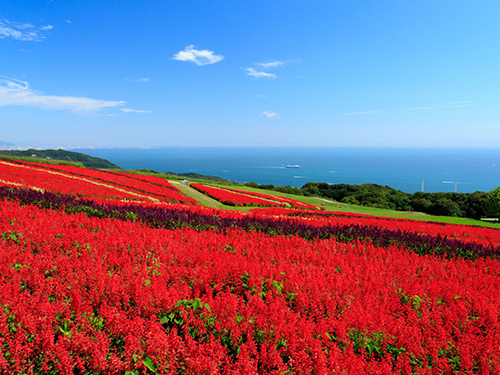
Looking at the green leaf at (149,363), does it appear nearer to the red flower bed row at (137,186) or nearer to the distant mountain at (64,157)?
the red flower bed row at (137,186)

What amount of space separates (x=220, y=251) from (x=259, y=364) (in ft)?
10.3

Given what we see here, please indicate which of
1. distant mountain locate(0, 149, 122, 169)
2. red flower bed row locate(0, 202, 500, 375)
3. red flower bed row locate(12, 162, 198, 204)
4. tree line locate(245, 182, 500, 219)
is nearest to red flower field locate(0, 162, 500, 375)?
red flower bed row locate(0, 202, 500, 375)

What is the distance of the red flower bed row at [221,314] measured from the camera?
2.66 m

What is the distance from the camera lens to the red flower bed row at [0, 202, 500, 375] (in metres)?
2.66

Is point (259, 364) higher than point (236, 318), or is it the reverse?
point (236, 318)

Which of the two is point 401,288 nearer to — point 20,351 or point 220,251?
point 220,251

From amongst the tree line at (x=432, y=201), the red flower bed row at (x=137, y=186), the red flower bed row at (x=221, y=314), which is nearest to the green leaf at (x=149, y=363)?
the red flower bed row at (x=221, y=314)

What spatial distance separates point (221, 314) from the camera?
130 inches

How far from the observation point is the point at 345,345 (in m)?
3.15

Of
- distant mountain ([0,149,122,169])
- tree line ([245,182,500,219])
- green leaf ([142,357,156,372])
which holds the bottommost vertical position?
tree line ([245,182,500,219])

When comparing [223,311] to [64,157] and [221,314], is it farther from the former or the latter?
[64,157]

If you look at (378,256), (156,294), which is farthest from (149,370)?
(378,256)

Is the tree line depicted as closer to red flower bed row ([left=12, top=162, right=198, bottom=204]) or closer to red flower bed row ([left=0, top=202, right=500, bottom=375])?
red flower bed row ([left=12, top=162, right=198, bottom=204])

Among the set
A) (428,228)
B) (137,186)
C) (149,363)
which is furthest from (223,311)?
(137,186)
